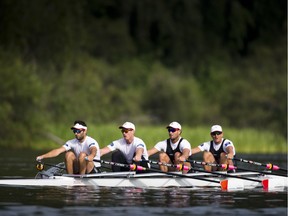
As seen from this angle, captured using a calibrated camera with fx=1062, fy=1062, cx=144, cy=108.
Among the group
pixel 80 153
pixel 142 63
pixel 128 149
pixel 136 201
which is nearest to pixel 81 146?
pixel 80 153

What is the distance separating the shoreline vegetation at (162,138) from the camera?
49219 mm

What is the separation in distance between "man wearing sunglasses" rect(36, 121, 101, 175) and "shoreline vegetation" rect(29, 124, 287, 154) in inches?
838

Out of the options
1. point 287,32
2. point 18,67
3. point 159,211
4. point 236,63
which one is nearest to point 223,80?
point 236,63

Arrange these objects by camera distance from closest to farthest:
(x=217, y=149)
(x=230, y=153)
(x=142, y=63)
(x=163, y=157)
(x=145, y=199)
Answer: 1. (x=145, y=199)
2. (x=163, y=157)
3. (x=230, y=153)
4. (x=217, y=149)
5. (x=142, y=63)

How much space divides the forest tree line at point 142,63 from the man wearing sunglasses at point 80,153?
69.9 feet

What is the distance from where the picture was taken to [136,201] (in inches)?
898

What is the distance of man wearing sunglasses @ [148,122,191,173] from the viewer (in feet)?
89.7

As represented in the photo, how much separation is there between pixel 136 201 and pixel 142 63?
51.4 metres

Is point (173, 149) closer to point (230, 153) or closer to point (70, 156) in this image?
point (230, 153)

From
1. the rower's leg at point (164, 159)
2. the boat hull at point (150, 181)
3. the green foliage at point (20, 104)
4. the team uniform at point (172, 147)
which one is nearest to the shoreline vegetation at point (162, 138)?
the green foliage at point (20, 104)

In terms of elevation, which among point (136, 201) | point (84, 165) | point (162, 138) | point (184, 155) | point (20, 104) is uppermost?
point (20, 104)

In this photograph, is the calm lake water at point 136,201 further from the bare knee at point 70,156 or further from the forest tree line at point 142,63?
the forest tree line at point 142,63

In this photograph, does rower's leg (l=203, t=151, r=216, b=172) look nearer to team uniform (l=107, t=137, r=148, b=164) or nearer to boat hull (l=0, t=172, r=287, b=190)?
boat hull (l=0, t=172, r=287, b=190)

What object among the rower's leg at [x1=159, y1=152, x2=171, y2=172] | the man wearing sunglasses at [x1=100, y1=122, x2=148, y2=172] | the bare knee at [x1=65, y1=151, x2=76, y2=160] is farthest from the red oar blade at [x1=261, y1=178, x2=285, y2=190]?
the bare knee at [x1=65, y1=151, x2=76, y2=160]
